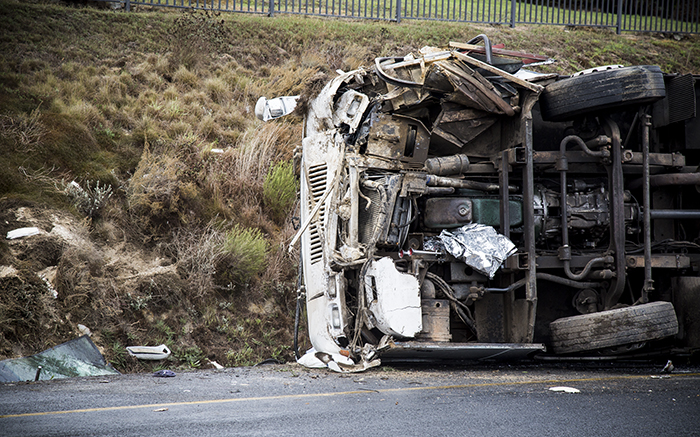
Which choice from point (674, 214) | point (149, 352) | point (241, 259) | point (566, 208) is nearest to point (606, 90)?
point (566, 208)

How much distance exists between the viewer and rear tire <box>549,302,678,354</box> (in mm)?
4977

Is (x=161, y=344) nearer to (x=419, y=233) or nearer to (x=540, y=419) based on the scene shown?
(x=419, y=233)

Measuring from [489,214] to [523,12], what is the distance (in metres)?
10.9

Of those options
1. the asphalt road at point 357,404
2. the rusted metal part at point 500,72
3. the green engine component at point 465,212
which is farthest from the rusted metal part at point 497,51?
the asphalt road at point 357,404

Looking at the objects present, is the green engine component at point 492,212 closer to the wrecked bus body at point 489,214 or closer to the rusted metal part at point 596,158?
the wrecked bus body at point 489,214

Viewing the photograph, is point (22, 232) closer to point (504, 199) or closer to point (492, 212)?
point (492, 212)

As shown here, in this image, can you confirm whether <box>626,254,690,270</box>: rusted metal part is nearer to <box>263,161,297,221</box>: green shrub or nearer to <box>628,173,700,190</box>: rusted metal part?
<box>628,173,700,190</box>: rusted metal part

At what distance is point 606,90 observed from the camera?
5.33 meters

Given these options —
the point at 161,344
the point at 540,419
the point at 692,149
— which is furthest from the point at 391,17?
the point at 540,419

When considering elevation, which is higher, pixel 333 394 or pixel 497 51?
pixel 497 51

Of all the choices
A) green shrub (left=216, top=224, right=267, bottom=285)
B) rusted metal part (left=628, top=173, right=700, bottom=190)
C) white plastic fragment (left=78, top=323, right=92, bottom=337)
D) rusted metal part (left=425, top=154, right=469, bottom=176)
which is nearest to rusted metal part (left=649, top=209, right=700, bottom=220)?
rusted metal part (left=628, top=173, right=700, bottom=190)

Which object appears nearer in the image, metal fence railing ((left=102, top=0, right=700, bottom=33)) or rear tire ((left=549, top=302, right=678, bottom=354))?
rear tire ((left=549, top=302, right=678, bottom=354))

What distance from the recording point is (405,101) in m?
5.28

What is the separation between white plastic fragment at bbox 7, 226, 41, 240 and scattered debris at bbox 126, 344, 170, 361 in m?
1.74
